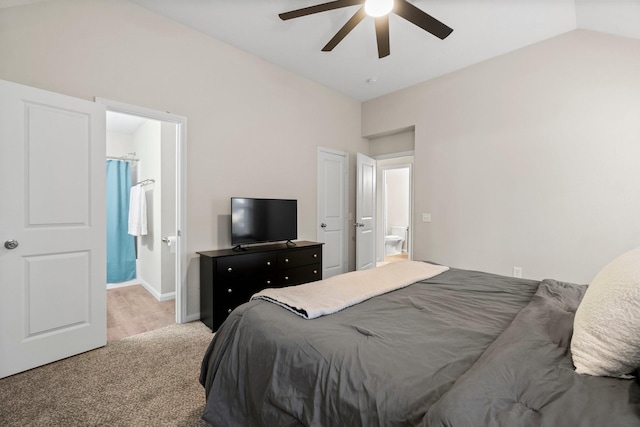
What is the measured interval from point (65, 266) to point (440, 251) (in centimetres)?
402

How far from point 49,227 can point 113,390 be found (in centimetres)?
127

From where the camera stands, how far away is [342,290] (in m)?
1.73

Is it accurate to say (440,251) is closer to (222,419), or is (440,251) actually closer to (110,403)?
(222,419)

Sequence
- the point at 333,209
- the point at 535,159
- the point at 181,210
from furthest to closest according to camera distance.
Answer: the point at 333,209 → the point at 535,159 → the point at 181,210

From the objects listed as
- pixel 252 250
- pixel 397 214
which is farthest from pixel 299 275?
pixel 397 214

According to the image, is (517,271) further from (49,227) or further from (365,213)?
(49,227)

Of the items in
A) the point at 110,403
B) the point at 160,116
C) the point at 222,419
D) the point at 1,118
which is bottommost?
the point at 110,403

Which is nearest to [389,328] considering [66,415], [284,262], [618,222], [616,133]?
[66,415]

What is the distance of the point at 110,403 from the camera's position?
178 centimetres

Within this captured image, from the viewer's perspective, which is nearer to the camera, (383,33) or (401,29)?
(383,33)

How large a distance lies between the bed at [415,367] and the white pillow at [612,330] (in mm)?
27

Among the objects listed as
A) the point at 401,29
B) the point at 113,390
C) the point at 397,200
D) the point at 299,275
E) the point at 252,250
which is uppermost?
the point at 401,29

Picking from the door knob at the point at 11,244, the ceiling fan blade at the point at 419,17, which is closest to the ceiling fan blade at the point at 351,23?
the ceiling fan blade at the point at 419,17

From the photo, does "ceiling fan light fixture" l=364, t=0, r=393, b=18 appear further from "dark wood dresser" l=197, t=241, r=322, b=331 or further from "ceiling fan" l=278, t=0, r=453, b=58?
"dark wood dresser" l=197, t=241, r=322, b=331
